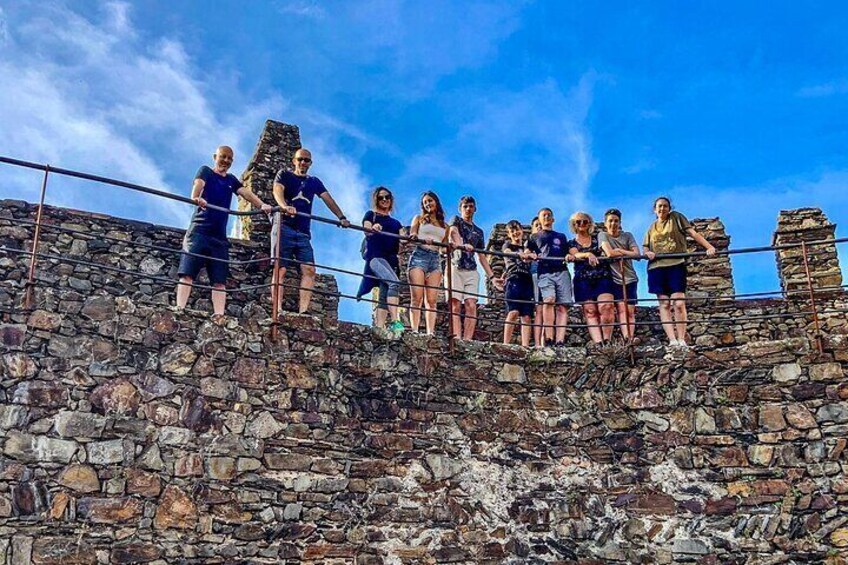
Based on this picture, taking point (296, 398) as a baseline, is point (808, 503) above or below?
below

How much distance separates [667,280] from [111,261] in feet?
23.8

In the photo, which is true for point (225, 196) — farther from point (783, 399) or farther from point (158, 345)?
point (783, 399)

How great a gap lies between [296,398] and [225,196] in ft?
6.66

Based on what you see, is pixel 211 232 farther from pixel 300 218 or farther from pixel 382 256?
pixel 382 256

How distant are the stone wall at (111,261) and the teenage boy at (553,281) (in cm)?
389

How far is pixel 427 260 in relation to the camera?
8.44 m

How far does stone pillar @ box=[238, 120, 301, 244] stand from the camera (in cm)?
1294

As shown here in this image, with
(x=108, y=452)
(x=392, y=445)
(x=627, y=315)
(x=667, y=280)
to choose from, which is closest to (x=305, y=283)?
(x=392, y=445)

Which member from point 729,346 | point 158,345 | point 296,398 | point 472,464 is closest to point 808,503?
point 729,346

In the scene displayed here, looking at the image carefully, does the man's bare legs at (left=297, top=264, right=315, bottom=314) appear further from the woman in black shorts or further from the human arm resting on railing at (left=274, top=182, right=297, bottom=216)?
the woman in black shorts

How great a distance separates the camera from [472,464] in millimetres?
7496

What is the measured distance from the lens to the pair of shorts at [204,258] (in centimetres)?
752

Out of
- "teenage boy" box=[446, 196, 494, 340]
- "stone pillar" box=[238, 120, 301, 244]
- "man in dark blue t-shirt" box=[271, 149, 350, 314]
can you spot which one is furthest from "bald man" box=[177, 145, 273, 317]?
"stone pillar" box=[238, 120, 301, 244]

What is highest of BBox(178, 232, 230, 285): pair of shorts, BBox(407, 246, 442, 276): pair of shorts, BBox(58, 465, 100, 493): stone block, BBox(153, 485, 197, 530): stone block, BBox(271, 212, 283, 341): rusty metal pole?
BBox(407, 246, 442, 276): pair of shorts
